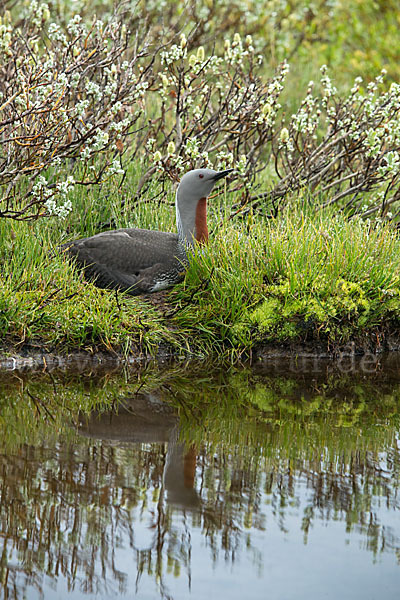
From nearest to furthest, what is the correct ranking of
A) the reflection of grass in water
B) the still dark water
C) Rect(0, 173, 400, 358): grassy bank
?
the still dark water
the reflection of grass in water
Rect(0, 173, 400, 358): grassy bank

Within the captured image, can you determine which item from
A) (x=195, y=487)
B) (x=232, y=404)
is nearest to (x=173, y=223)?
(x=232, y=404)

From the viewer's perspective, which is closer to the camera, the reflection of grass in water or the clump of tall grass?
the reflection of grass in water

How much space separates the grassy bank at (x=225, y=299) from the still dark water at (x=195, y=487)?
0.51 meters

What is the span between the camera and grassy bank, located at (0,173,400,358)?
6391 mm

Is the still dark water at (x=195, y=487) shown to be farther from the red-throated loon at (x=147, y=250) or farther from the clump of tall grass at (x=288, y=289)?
the red-throated loon at (x=147, y=250)

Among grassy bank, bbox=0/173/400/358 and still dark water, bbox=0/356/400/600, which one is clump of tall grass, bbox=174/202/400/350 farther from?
still dark water, bbox=0/356/400/600

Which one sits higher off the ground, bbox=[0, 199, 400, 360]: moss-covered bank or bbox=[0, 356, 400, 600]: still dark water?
bbox=[0, 199, 400, 360]: moss-covered bank

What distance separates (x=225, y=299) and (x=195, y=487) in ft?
9.27

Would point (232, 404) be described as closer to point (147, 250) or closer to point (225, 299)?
point (225, 299)

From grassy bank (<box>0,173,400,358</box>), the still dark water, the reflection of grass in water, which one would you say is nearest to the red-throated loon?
grassy bank (<box>0,173,400,358</box>)

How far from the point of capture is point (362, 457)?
182 inches

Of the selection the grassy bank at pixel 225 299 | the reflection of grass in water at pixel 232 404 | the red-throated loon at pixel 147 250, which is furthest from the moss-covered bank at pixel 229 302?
the reflection of grass in water at pixel 232 404

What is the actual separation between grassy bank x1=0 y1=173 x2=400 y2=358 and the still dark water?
511 mm

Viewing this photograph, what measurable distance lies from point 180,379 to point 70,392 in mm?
840
